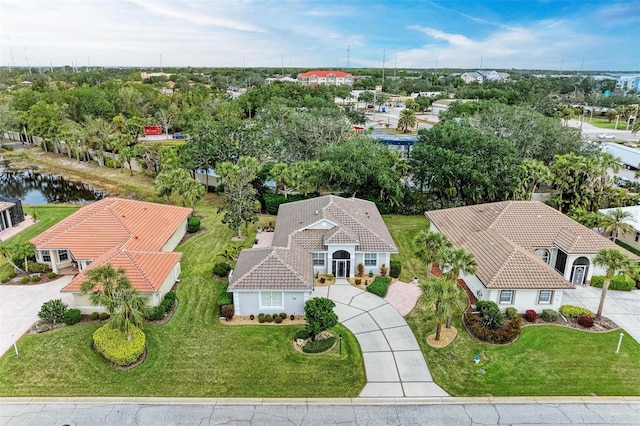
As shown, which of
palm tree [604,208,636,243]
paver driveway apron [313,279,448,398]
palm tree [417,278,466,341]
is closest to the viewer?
paver driveway apron [313,279,448,398]

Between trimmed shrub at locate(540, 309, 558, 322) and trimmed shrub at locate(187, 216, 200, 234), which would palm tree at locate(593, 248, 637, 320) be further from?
trimmed shrub at locate(187, 216, 200, 234)

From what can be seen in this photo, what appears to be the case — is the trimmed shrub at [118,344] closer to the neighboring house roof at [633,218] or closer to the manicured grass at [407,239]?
the manicured grass at [407,239]

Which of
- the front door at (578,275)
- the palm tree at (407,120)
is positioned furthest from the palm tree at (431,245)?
the palm tree at (407,120)

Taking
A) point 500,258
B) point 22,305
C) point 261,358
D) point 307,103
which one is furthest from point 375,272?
point 307,103

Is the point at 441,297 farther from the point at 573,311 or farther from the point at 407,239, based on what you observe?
the point at 407,239

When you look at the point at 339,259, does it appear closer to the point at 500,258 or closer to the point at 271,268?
the point at 271,268

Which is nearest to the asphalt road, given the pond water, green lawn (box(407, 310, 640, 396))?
green lawn (box(407, 310, 640, 396))
